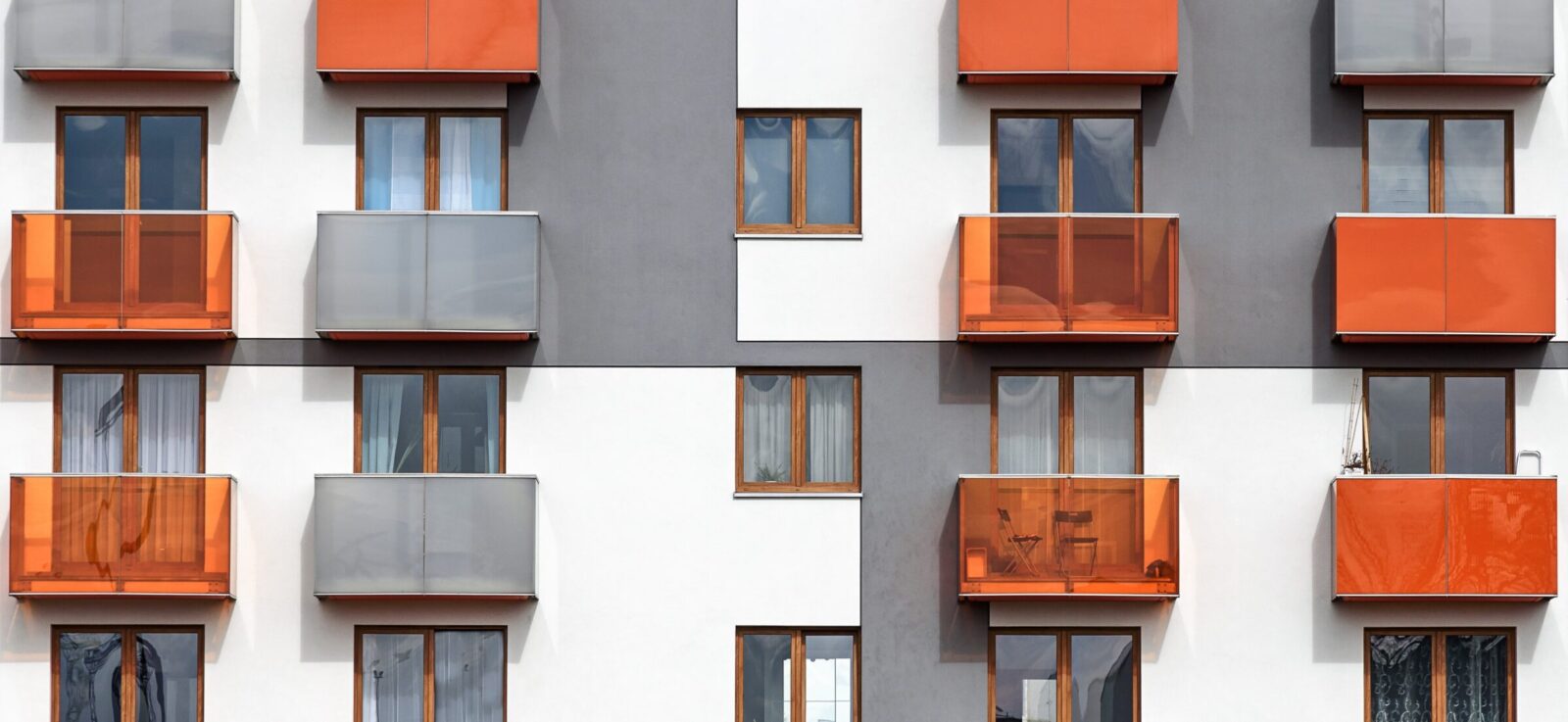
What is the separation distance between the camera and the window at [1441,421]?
1858 cm

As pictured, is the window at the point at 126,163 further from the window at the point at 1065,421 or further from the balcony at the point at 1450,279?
the balcony at the point at 1450,279

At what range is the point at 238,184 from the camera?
61.0 feet

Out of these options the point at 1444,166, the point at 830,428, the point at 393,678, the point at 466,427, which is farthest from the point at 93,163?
the point at 1444,166

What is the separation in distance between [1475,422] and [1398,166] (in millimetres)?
2718

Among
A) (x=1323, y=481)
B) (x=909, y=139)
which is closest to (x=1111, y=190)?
(x=909, y=139)

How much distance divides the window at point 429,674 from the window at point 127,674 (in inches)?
65.7

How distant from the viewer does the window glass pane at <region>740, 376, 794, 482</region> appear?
18.6m

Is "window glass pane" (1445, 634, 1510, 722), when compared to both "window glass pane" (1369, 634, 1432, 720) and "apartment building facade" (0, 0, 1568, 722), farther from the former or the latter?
"window glass pane" (1369, 634, 1432, 720)

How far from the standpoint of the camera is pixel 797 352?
728 inches

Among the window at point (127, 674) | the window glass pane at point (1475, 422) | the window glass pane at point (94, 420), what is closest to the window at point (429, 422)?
the window glass pane at point (94, 420)

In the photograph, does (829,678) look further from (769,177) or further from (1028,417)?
(769,177)

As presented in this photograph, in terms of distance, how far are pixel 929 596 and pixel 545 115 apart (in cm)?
620

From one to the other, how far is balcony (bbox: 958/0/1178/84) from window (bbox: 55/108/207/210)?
26.0 feet

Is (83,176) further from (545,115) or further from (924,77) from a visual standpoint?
(924,77)
